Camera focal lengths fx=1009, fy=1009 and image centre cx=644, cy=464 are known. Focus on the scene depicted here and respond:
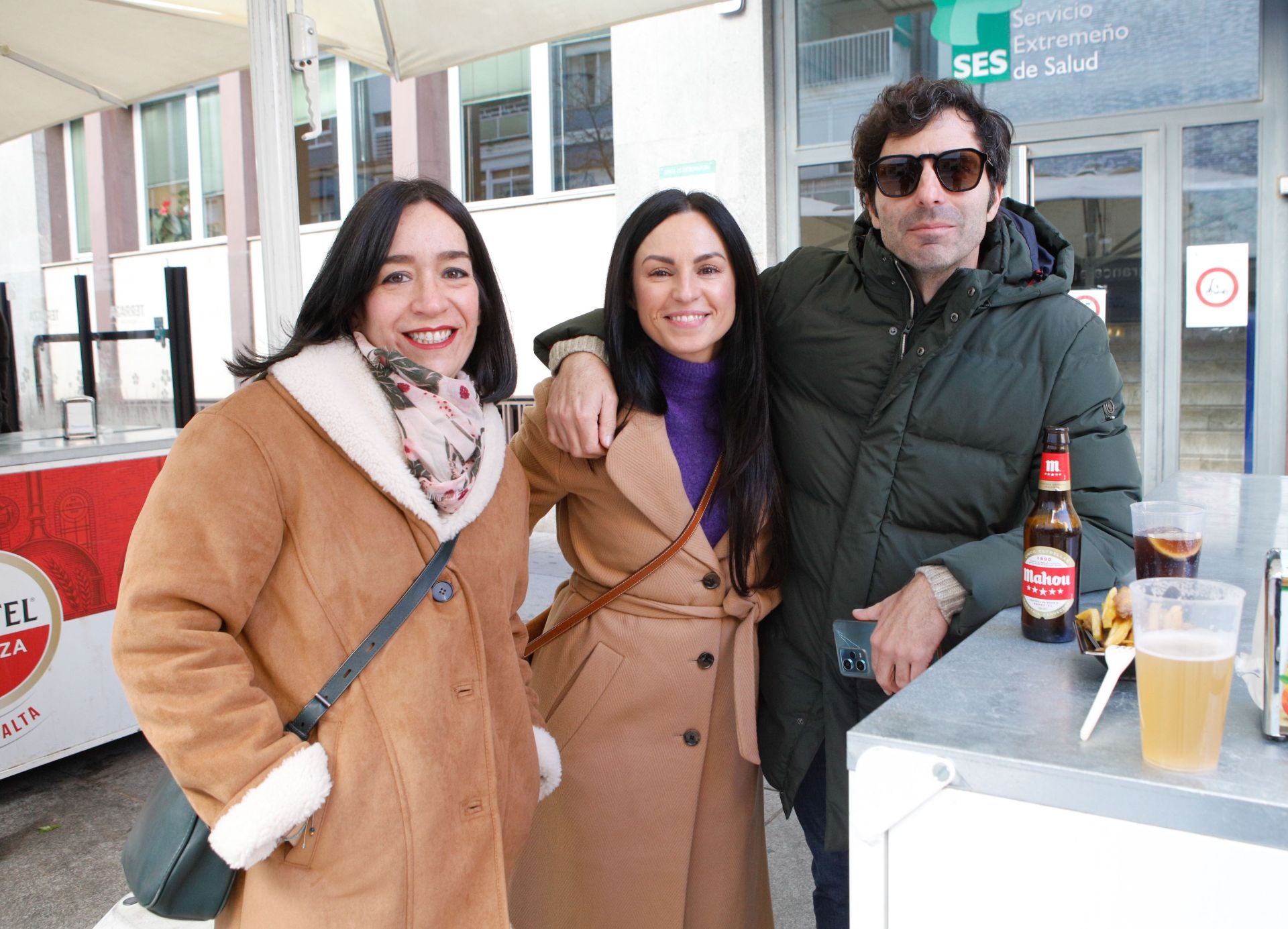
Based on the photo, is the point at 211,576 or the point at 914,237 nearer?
the point at 211,576

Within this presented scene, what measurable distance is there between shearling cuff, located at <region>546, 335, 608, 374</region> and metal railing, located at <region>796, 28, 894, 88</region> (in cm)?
525

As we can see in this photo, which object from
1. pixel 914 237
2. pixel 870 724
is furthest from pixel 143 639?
pixel 914 237

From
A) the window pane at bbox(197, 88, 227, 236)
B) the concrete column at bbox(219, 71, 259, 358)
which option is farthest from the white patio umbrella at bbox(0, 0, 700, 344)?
the window pane at bbox(197, 88, 227, 236)

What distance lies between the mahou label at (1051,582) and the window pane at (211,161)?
1117 centimetres

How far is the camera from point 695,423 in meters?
2.35

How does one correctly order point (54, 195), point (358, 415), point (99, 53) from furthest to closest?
point (54, 195)
point (99, 53)
point (358, 415)

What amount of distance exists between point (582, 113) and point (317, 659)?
24.7ft

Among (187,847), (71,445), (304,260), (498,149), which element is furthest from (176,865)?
(304,260)

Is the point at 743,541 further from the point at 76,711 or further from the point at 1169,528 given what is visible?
the point at 76,711

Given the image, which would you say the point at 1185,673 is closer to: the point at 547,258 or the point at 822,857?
the point at 822,857

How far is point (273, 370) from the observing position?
5.64ft

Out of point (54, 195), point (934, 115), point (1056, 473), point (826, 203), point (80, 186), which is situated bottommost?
point (1056, 473)

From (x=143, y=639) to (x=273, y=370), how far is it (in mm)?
500

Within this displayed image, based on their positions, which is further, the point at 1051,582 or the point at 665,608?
the point at 665,608
